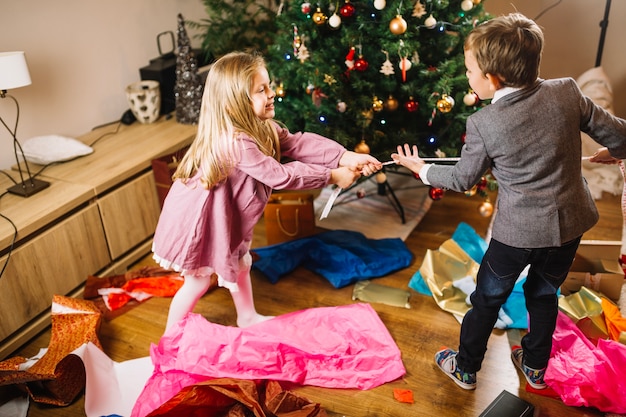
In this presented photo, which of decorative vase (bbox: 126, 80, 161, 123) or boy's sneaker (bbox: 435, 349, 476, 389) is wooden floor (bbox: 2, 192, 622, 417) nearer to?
boy's sneaker (bbox: 435, 349, 476, 389)

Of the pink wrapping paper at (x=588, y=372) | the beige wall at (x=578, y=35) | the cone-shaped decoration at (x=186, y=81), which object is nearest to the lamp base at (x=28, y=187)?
the cone-shaped decoration at (x=186, y=81)

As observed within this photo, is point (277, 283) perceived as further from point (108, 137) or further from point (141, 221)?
point (108, 137)

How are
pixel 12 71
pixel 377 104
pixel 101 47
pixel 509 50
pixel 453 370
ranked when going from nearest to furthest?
pixel 509 50 < pixel 453 370 < pixel 12 71 < pixel 377 104 < pixel 101 47

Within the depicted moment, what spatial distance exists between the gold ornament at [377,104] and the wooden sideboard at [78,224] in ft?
3.25

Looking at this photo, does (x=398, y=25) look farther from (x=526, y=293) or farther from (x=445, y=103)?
(x=526, y=293)

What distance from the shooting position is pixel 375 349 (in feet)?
6.76

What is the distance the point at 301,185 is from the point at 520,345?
3.35 feet

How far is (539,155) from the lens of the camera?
148cm

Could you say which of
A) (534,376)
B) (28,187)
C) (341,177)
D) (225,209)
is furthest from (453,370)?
(28,187)

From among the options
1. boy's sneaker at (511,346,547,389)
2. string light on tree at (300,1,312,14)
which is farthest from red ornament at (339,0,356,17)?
boy's sneaker at (511,346,547,389)

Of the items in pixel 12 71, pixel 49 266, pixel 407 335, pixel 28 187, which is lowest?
pixel 407 335

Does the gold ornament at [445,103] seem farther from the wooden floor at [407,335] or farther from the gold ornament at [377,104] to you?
the wooden floor at [407,335]

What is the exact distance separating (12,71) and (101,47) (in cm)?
87

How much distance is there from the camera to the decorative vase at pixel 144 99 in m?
2.98
